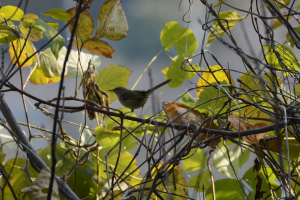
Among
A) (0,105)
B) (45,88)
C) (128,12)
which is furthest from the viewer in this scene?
(128,12)

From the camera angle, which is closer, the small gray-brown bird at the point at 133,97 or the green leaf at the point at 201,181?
the green leaf at the point at 201,181

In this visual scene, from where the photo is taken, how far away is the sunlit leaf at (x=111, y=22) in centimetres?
90


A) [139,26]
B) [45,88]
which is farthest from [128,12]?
[45,88]

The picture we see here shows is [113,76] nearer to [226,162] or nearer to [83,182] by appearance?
[83,182]

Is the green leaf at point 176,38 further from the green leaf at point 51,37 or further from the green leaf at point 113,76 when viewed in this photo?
the green leaf at point 51,37

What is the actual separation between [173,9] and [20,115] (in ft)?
3.92

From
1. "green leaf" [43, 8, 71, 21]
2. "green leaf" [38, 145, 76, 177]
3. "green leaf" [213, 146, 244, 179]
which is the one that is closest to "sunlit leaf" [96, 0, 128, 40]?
"green leaf" [43, 8, 71, 21]

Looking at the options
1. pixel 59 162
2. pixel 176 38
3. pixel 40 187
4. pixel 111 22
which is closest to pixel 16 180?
pixel 59 162

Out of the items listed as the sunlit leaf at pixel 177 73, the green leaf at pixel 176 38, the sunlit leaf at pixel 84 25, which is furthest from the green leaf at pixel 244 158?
the sunlit leaf at pixel 84 25

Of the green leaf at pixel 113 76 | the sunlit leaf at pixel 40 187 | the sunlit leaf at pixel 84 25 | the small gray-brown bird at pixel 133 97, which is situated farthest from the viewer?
the small gray-brown bird at pixel 133 97

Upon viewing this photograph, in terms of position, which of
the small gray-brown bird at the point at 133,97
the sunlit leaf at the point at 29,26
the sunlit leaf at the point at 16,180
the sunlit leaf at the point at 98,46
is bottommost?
the sunlit leaf at the point at 16,180

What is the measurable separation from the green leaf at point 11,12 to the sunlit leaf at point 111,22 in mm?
270

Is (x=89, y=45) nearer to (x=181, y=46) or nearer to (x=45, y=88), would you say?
(x=181, y=46)

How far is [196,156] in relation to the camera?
984 millimetres
